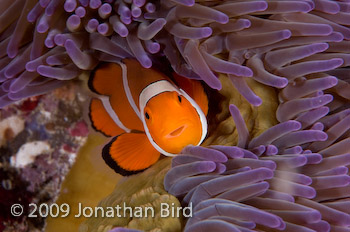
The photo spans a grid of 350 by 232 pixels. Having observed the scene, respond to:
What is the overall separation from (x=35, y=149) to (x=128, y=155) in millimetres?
378

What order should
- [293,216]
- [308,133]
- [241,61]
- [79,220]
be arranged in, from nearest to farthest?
[293,216] → [308,133] → [241,61] → [79,220]

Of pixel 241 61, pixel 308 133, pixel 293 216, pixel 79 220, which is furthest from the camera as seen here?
pixel 79 220

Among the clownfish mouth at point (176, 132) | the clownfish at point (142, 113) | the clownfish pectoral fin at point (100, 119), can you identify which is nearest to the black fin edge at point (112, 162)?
the clownfish at point (142, 113)

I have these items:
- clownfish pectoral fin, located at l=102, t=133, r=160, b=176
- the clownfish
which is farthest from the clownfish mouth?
clownfish pectoral fin, located at l=102, t=133, r=160, b=176

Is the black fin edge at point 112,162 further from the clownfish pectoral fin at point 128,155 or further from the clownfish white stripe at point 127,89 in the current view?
the clownfish white stripe at point 127,89

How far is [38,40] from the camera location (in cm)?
142

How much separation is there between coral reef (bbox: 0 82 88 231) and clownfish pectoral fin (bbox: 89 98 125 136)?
0.25ft

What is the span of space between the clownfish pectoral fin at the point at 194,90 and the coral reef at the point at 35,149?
420mm

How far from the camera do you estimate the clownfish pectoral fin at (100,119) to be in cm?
161

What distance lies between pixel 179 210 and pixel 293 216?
1.09ft

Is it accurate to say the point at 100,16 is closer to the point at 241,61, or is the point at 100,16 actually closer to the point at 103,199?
the point at 241,61

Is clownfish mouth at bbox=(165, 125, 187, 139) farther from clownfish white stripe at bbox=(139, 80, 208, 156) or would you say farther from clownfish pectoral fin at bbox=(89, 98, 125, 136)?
clownfish pectoral fin at bbox=(89, 98, 125, 136)

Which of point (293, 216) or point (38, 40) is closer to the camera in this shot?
point (293, 216)

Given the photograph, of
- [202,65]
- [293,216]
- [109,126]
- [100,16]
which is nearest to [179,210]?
[293,216]
